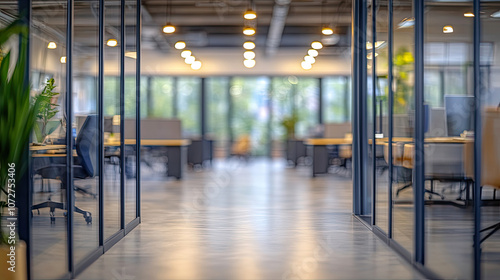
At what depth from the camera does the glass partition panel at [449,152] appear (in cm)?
375

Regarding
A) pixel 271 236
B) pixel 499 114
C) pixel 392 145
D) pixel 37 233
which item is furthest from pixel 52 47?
pixel 499 114

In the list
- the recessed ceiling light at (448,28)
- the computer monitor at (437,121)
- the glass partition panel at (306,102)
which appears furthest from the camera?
the glass partition panel at (306,102)

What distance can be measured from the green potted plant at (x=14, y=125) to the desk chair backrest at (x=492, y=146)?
2898 millimetres

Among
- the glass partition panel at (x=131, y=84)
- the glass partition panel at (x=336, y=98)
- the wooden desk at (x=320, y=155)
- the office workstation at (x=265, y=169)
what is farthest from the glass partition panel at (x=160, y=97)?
the glass partition panel at (x=131, y=84)

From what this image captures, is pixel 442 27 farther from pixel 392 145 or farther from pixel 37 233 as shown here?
pixel 37 233

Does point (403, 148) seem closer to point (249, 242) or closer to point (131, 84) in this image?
point (249, 242)

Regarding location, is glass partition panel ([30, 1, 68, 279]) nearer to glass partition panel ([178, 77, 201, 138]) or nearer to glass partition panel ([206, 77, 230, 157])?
glass partition panel ([178, 77, 201, 138])

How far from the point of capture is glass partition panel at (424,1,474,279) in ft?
12.3

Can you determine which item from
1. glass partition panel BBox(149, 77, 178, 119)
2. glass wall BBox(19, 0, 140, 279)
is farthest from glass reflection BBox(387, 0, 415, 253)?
glass partition panel BBox(149, 77, 178, 119)

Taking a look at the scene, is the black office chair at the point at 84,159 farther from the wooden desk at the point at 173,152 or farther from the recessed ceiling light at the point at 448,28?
the recessed ceiling light at the point at 448,28

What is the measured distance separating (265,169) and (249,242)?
8005 millimetres

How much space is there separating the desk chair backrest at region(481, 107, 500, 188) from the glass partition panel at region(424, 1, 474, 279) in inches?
6.3

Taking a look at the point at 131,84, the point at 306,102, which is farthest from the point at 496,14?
the point at 131,84

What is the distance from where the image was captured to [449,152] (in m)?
5.57
